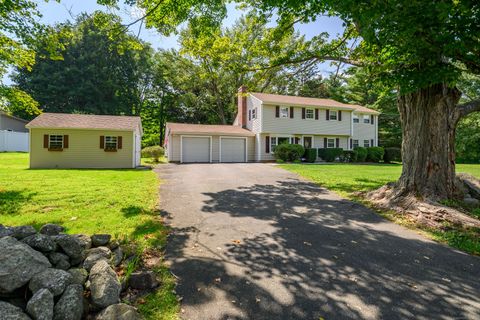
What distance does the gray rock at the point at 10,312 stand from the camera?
Answer: 84.6 inches

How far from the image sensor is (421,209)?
6.43 metres

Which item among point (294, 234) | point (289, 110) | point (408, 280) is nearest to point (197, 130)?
point (289, 110)

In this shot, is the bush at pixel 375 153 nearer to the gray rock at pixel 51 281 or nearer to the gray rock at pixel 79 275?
the gray rock at pixel 79 275

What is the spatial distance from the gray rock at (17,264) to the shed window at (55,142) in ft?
53.6

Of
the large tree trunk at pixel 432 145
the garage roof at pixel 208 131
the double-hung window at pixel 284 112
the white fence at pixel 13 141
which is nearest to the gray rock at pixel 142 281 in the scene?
the large tree trunk at pixel 432 145

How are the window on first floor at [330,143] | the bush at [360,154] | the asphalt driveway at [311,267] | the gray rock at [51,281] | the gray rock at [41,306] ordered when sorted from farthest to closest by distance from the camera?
1. the window on first floor at [330,143]
2. the bush at [360,154]
3. the asphalt driveway at [311,267]
4. the gray rock at [51,281]
5. the gray rock at [41,306]

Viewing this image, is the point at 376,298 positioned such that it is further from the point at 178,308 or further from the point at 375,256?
the point at 178,308

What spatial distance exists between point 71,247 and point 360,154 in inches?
1015

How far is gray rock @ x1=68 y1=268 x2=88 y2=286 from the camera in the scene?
2.91 m

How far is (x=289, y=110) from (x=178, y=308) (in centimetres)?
2356

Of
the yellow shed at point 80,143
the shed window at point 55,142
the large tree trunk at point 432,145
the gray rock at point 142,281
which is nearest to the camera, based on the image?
the gray rock at point 142,281

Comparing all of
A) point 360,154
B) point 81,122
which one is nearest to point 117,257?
point 81,122

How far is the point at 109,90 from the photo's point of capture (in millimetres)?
38906

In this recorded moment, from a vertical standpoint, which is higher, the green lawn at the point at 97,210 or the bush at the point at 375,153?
the bush at the point at 375,153
